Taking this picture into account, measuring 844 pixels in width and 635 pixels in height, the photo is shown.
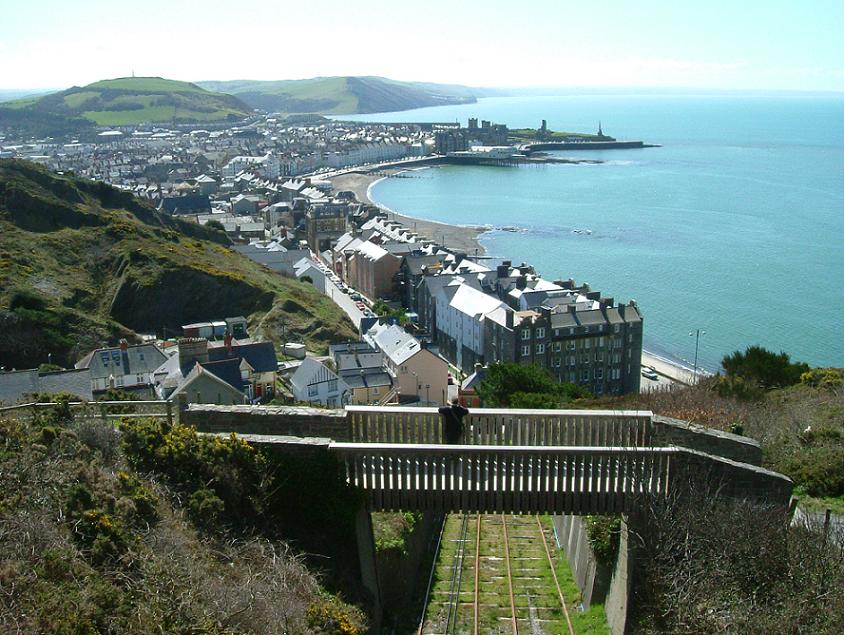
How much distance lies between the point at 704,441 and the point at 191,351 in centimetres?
1729

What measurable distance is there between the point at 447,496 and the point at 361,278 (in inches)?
1628

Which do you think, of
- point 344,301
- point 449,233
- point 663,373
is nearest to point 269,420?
point 663,373

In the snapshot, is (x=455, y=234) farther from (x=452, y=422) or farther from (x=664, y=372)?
(x=452, y=422)

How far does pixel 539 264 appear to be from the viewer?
54188 mm

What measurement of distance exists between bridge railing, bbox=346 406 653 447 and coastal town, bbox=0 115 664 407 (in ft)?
6.29

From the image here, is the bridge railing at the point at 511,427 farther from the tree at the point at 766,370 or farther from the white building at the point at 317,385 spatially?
the white building at the point at 317,385

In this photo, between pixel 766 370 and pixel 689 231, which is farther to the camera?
pixel 689 231

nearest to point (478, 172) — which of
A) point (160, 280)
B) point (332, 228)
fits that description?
point (332, 228)

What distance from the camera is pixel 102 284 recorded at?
34.2 m

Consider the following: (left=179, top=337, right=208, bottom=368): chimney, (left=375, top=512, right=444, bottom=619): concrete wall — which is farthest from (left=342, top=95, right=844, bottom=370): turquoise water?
(left=375, top=512, right=444, bottom=619): concrete wall

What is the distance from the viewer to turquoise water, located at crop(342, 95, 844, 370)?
40.9 meters

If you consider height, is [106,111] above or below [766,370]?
above

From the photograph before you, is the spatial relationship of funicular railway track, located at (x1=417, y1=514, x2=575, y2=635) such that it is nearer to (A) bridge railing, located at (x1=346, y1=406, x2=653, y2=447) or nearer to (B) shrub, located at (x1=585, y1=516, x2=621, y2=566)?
(B) shrub, located at (x1=585, y1=516, x2=621, y2=566)

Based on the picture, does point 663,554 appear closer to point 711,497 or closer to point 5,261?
point 711,497
